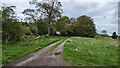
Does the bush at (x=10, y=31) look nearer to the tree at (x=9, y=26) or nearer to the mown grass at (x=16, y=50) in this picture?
the tree at (x=9, y=26)

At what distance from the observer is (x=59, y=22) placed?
2243 inches

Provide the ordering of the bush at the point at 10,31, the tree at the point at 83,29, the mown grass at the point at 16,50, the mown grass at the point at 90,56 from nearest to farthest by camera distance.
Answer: the mown grass at the point at 90,56 → the mown grass at the point at 16,50 → the bush at the point at 10,31 → the tree at the point at 83,29

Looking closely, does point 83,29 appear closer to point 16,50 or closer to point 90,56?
point 16,50

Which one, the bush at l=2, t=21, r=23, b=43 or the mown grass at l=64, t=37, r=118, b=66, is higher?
the bush at l=2, t=21, r=23, b=43

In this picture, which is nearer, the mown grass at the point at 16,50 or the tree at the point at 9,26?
the mown grass at the point at 16,50

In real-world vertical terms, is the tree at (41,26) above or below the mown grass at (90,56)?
above

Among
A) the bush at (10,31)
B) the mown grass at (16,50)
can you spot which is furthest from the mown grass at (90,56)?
the bush at (10,31)

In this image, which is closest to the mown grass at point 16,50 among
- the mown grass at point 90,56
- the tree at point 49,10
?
the mown grass at point 90,56

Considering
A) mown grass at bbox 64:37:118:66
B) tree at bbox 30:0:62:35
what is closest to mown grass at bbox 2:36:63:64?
mown grass at bbox 64:37:118:66

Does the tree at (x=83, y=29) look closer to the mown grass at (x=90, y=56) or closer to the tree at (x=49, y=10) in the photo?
the tree at (x=49, y=10)

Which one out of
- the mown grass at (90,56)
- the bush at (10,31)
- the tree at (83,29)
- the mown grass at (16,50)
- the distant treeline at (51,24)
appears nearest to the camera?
the mown grass at (90,56)

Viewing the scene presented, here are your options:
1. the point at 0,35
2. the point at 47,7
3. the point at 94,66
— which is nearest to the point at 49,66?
the point at 94,66

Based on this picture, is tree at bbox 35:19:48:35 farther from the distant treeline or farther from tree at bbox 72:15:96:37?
tree at bbox 72:15:96:37

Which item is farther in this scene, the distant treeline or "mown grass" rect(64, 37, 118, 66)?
the distant treeline
